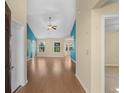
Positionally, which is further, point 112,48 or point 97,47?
point 112,48

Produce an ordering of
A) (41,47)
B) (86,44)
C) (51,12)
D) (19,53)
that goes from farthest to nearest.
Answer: (41,47)
(51,12)
(19,53)
(86,44)

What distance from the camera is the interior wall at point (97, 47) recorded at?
3.75m

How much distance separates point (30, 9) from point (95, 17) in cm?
670

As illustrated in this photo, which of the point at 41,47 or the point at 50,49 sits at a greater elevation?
the point at 41,47

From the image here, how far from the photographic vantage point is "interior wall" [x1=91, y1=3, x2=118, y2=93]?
3.75m

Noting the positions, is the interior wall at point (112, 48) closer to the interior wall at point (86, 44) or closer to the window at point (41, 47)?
the interior wall at point (86, 44)

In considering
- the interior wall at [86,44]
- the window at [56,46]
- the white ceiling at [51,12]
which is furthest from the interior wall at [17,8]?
the window at [56,46]

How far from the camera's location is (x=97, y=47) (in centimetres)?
380

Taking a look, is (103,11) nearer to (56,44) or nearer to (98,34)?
(98,34)

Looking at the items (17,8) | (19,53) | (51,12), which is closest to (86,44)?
(19,53)

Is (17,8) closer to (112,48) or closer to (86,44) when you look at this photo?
(86,44)

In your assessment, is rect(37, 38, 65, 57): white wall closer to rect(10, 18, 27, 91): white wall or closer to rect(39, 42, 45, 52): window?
rect(39, 42, 45, 52): window

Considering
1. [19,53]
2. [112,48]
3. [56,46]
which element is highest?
[56,46]

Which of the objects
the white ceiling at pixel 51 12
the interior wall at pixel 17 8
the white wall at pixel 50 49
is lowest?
the white wall at pixel 50 49
